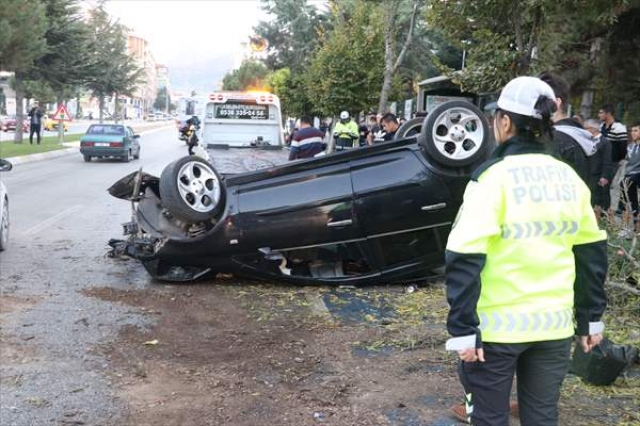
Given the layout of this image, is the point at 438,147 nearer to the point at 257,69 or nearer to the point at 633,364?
the point at 633,364

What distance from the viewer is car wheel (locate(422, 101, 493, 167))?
6.16 metres

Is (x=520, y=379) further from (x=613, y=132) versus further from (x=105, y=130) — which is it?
(x=105, y=130)

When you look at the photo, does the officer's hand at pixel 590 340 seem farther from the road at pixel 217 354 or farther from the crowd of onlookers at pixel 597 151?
the road at pixel 217 354

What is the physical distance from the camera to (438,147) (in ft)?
20.3

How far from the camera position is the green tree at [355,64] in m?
21.0

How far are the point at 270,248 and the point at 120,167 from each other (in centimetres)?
1766

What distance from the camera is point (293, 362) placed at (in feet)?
15.2

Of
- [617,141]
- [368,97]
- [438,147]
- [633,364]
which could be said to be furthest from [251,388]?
[368,97]

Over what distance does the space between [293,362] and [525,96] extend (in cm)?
279

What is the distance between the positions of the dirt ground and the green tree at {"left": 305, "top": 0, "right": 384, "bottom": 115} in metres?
15.6

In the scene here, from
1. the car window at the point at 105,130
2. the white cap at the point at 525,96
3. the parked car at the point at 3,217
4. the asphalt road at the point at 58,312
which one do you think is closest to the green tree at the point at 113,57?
the car window at the point at 105,130

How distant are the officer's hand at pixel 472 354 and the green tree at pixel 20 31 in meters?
22.1

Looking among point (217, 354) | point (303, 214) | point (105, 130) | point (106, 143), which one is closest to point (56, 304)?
point (217, 354)

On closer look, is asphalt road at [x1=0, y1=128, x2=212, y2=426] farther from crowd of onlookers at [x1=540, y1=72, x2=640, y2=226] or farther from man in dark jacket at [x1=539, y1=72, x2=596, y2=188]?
man in dark jacket at [x1=539, y1=72, x2=596, y2=188]
